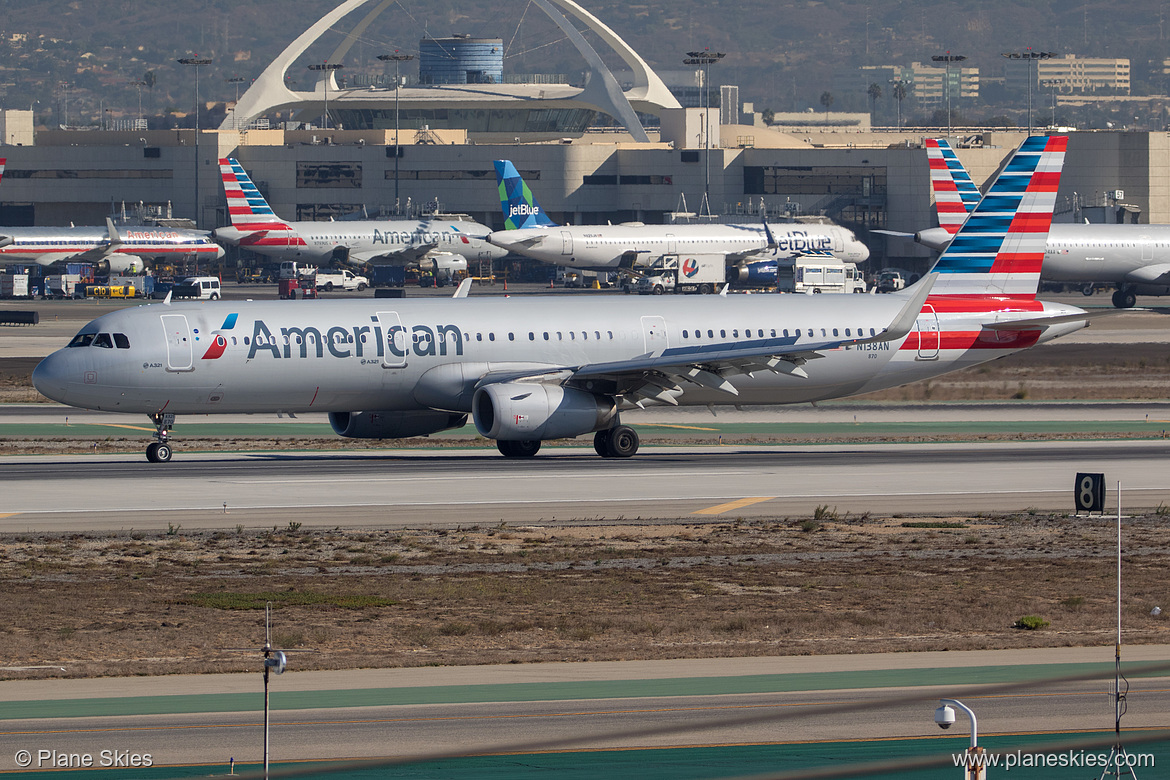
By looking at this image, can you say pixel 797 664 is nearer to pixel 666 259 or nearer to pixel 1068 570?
pixel 1068 570

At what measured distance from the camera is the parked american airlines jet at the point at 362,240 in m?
144

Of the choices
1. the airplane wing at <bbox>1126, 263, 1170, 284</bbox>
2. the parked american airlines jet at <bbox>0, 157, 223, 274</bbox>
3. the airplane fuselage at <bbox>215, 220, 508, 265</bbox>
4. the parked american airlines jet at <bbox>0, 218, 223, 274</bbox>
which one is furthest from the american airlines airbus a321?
the parked american airlines jet at <bbox>0, 157, 223, 274</bbox>

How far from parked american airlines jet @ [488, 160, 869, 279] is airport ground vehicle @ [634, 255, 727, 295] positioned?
2350mm

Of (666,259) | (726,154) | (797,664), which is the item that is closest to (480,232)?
(666,259)

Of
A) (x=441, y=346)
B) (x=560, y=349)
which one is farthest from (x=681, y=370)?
(x=441, y=346)

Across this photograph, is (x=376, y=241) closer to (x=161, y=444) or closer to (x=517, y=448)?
(x=517, y=448)

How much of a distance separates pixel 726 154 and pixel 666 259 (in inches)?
1890

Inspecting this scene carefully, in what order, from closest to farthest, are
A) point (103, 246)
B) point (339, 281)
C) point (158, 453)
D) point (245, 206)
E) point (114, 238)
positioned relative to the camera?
point (158, 453), point (339, 281), point (245, 206), point (114, 238), point (103, 246)

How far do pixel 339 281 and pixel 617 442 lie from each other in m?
96.1

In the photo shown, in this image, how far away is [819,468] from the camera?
44.6 m

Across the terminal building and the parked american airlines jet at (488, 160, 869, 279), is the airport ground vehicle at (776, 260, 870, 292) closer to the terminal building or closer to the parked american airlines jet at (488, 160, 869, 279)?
the parked american airlines jet at (488, 160, 869, 279)

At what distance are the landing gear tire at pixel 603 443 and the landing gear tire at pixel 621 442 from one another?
41 mm

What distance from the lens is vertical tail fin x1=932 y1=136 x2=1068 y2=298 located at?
4984 cm

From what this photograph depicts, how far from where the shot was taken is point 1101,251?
357 feet
